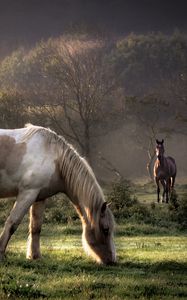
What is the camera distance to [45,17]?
14300 cm

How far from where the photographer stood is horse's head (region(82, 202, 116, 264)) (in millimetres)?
10664

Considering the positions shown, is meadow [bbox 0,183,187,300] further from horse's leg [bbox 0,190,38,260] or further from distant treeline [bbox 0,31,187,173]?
distant treeline [bbox 0,31,187,173]

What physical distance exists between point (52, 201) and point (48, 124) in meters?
24.1

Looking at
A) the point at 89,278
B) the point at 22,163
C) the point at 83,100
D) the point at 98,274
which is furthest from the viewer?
the point at 83,100

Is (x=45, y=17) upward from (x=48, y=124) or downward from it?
upward

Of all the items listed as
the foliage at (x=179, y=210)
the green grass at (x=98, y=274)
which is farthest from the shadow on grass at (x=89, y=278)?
the foliage at (x=179, y=210)

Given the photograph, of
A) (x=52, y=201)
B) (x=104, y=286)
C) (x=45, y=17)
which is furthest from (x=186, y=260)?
(x=45, y=17)

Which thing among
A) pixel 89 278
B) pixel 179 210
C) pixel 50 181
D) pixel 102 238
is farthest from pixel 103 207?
pixel 179 210

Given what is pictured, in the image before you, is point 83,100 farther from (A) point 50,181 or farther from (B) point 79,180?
(A) point 50,181

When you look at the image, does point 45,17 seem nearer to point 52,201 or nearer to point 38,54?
point 38,54

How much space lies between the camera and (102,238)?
10727mm

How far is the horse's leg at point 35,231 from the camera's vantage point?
1120 centimetres

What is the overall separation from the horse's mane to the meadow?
1.07 meters

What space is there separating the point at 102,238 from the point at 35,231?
1482 mm
